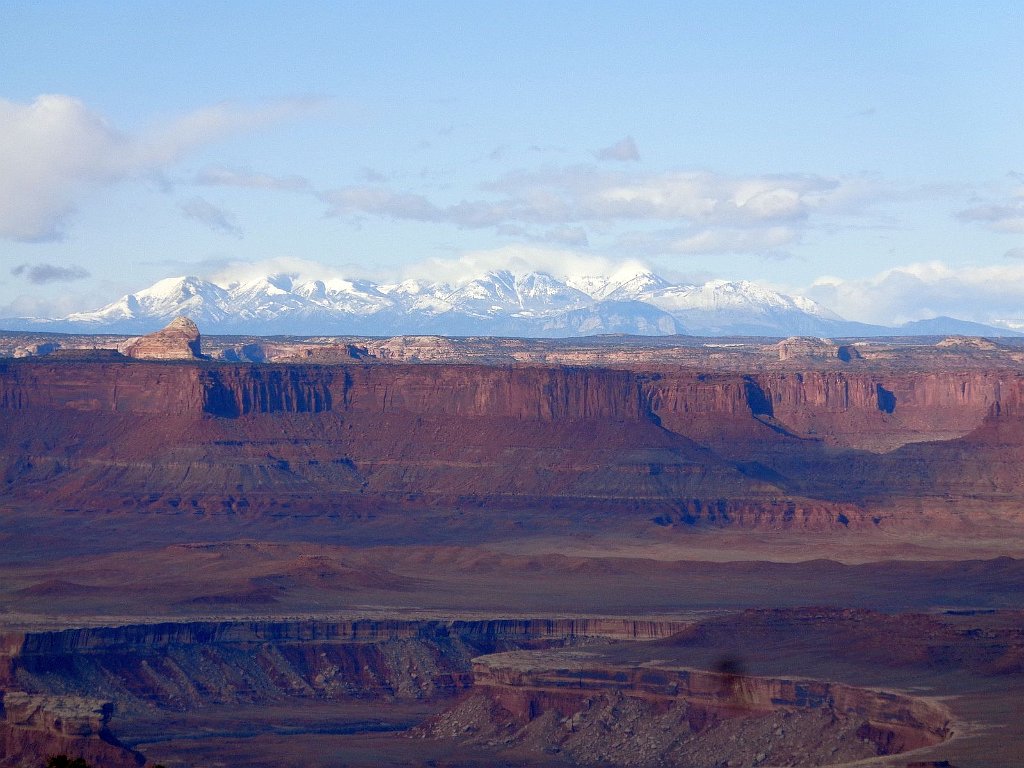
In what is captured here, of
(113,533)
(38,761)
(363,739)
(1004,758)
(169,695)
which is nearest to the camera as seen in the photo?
(1004,758)

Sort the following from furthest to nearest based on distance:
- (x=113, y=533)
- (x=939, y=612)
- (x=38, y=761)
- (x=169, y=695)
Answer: (x=113, y=533), (x=939, y=612), (x=169, y=695), (x=38, y=761)

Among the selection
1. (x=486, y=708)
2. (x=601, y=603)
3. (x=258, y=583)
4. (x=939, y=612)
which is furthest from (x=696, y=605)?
(x=486, y=708)

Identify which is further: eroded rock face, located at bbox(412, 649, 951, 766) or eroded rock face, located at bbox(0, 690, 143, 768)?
eroded rock face, located at bbox(412, 649, 951, 766)

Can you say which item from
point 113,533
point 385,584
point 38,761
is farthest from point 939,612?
point 113,533

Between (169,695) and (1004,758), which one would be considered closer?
(1004,758)

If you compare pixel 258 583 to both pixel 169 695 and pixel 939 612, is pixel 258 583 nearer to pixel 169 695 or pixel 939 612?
pixel 169 695

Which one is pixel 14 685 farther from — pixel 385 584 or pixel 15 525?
pixel 15 525

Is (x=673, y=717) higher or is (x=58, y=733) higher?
(x=58, y=733)

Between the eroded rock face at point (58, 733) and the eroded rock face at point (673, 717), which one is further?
the eroded rock face at point (673, 717)

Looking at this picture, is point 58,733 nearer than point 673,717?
Yes

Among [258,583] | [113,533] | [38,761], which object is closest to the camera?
[38,761]
